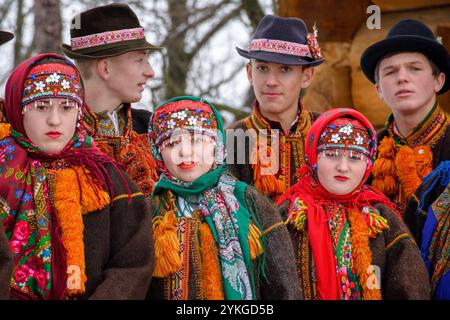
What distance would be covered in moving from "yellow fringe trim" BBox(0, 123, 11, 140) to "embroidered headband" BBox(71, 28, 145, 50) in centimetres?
130

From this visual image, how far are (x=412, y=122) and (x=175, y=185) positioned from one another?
1.80 metres

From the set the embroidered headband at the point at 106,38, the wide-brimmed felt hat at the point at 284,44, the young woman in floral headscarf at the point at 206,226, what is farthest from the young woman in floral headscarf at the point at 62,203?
the wide-brimmed felt hat at the point at 284,44

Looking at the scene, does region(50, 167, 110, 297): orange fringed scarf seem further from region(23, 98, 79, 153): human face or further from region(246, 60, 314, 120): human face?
region(246, 60, 314, 120): human face

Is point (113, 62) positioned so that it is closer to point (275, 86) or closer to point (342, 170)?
point (275, 86)

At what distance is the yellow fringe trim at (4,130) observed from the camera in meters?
3.85

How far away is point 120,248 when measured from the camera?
12.8 feet

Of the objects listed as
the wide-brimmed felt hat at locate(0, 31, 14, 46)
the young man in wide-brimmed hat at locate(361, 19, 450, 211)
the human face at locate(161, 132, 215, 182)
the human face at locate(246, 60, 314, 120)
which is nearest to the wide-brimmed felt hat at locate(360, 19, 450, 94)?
the young man in wide-brimmed hat at locate(361, 19, 450, 211)

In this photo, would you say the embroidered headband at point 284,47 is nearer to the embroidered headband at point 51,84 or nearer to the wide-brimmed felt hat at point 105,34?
the wide-brimmed felt hat at point 105,34

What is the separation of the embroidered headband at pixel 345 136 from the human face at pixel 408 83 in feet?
2.96

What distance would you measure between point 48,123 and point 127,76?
1285 millimetres

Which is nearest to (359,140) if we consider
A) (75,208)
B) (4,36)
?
(75,208)

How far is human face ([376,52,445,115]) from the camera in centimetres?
505
